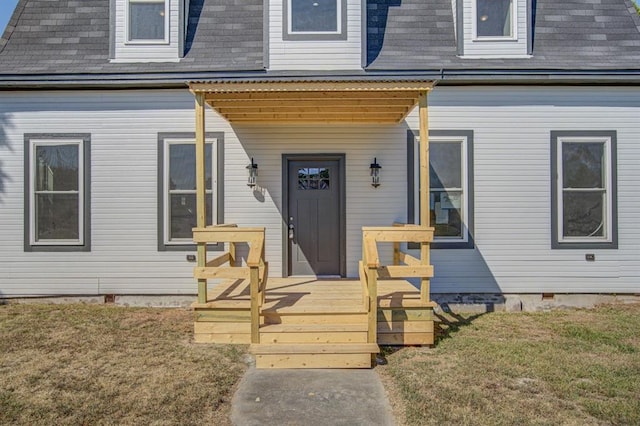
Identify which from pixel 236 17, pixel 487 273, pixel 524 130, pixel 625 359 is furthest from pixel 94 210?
pixel 625 359

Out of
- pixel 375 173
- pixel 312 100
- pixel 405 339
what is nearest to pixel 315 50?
pixel 312 100

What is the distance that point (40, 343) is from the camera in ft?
16.1

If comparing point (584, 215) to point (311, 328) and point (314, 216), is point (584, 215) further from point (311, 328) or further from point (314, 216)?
point (311, 328)

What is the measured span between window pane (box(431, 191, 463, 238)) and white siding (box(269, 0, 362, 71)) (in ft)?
7.72

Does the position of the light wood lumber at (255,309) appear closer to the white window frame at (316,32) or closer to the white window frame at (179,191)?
the white window frame at (179,191)

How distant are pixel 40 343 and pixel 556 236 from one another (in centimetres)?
704

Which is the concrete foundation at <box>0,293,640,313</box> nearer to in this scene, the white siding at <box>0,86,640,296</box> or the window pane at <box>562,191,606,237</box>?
the white siding at <box>0,86,640,296</box>

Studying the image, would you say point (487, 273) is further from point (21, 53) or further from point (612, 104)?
point (21, 53)

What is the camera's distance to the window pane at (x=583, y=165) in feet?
21.6

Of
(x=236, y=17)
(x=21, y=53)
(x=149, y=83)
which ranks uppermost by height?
(x=236, y=17)

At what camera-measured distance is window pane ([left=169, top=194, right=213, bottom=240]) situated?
21.7ft

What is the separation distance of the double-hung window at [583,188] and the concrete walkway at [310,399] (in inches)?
166

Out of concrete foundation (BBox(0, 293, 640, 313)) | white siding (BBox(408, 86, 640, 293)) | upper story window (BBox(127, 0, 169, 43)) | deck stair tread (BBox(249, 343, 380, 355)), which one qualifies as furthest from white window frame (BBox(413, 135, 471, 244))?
upper story window (BBox(127, 0, 169, 43))

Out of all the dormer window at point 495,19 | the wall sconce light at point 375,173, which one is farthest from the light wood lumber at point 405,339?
the dormer window at point 495,19
